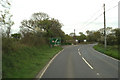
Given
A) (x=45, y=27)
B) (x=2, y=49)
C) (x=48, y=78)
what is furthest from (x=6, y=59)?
(x=45, y=27)

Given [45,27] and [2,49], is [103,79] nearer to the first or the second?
[2,49]

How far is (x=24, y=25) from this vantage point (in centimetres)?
5791

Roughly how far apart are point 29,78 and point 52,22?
148 ft

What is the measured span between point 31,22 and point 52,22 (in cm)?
853

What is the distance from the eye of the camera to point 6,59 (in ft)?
43.1

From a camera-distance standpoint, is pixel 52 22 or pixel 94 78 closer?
pixel 94 78

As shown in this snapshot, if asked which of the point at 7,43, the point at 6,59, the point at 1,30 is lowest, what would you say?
the point at 6,59

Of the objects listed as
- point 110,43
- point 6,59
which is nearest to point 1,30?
point 6,59

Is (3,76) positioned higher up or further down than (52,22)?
further down

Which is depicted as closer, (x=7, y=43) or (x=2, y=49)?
(x=2, y=49)

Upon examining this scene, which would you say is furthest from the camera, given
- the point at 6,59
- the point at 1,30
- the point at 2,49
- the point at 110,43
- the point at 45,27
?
the point at 110,43

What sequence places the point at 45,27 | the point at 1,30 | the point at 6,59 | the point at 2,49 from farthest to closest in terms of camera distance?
1. the point at 45,27
2. the point at 1,30
3. the point at 2,49
4. the point at 6,59

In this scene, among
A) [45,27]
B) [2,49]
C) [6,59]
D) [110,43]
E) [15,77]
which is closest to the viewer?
[15,77]

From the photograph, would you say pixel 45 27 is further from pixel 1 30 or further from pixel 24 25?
pixel 1 30
